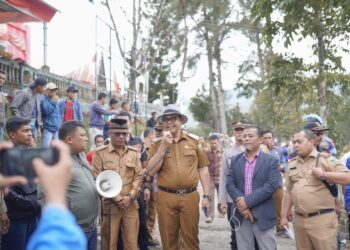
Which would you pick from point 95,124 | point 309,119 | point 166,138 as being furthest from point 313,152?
point 95,124

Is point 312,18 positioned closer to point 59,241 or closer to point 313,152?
point 313,152

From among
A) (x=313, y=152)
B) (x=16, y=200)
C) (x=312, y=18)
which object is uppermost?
(x=312, y=18)

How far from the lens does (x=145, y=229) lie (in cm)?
625

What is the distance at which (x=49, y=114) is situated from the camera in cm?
794

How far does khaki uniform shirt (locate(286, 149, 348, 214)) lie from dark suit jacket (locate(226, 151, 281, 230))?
0.24 meters

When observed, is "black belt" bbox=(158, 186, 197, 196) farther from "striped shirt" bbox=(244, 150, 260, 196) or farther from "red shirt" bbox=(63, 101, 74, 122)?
"red shirt" bbox=(63, 101, 74, 122)

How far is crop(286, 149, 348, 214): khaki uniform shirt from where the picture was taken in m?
4.44

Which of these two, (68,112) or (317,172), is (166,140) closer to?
(317,172)

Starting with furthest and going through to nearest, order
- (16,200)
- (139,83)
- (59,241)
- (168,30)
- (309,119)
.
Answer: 1. (168,30)
2. (139,83)
3. (309,119)
4. (16,200)
5. (59,241)

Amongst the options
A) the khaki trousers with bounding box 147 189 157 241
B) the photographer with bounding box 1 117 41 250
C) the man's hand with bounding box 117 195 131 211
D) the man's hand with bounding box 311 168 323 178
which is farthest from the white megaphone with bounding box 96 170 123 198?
the khaki trousers with bounding box 147 189 157 241

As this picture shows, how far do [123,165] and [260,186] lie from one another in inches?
64.6

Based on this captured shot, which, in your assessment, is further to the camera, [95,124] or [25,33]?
[25,33]

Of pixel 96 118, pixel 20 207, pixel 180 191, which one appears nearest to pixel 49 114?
pixel 96 118

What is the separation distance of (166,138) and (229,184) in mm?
918
